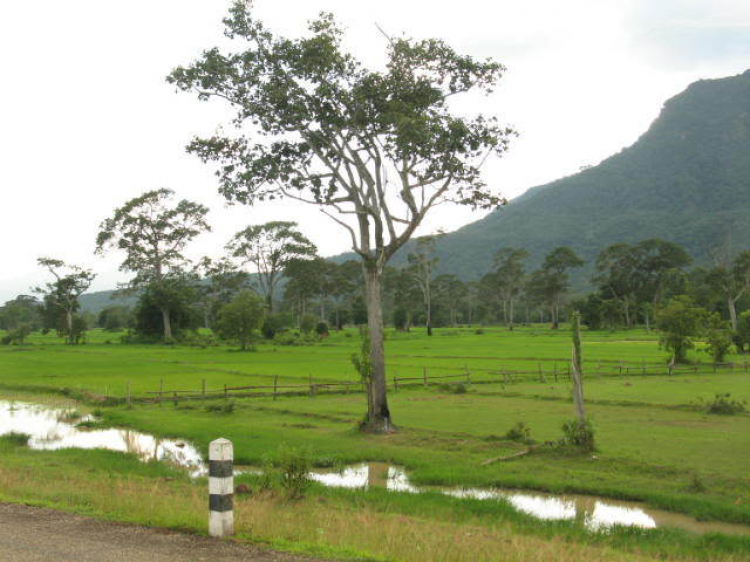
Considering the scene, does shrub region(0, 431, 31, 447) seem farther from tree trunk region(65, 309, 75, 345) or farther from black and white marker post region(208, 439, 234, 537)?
tree trunk region(65, 309, 75, 345)

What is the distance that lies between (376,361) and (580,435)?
733cm

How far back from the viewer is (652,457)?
16.4 metres

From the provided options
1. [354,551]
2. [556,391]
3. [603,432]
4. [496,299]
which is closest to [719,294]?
[496,299]

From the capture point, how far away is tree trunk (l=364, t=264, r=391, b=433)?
68.6 ft

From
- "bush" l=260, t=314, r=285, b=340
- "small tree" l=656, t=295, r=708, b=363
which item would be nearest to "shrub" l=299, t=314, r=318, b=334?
"bush" l=260, t=314, r=285, b=340

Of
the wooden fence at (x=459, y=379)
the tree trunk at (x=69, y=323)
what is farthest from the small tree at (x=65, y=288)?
the wooden fence at (x=459, y=379)

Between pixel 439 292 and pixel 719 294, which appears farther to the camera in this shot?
pixel 439 292

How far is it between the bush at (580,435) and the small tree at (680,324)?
32488 millimetres

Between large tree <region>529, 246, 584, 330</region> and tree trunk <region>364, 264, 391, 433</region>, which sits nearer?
tree trunk <region>364, 264, 391, 433</region>

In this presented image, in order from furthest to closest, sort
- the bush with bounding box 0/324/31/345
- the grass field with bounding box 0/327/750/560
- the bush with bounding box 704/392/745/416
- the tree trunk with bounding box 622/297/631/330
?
the tree trunk with bounding box 622/297/631/330, the bush with bounding box 0/324/31/345, the bush with bounding box 704/392/745/416, the grass field with bounding box 0/327/750/560

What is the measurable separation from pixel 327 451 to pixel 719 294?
8917 cm

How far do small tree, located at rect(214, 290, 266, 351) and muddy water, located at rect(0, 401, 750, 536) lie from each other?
143 feet

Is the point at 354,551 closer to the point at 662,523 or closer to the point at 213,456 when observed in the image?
the point at 213,456

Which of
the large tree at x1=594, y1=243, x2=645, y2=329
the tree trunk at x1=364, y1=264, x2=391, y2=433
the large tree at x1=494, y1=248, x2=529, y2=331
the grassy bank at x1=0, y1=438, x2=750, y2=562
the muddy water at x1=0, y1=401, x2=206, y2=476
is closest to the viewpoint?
the grassy bank at x1=0, y1=438, x2=750, y2=562
